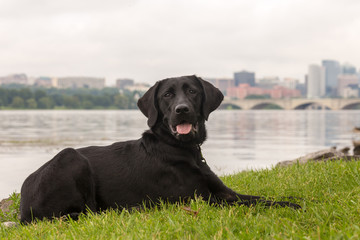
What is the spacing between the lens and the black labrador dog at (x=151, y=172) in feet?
15.9

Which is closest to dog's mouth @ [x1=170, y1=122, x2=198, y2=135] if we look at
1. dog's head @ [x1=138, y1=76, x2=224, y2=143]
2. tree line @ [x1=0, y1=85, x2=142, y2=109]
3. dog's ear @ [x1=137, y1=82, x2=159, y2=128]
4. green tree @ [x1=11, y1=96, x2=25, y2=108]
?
dog's head @ [x1=138, y1=76, x2=224, y2=143]

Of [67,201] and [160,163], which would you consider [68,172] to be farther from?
[160,163]

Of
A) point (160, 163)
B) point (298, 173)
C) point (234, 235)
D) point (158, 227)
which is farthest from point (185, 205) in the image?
point (298, 173)

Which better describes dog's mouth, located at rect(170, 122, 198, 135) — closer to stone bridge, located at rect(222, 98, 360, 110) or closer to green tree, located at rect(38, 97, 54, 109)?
stone bridge, located at rect(222, 98, 360, 110)

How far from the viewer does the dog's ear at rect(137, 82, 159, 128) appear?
5.02m

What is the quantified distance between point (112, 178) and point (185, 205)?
3.29ft

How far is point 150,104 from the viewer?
16.8 feet

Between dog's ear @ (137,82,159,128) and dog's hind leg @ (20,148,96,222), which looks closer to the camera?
dog's hind leg @ (20,148,96,222)

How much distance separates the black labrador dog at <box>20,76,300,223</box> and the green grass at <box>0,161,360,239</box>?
22cm

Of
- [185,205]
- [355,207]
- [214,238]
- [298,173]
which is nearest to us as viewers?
[214,238]

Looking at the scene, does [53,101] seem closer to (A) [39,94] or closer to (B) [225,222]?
(A) [39,94]

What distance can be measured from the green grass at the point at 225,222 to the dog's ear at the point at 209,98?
3.74ft

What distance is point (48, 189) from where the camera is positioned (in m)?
4.89

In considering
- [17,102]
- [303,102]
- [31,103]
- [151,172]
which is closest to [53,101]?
[31,103]
